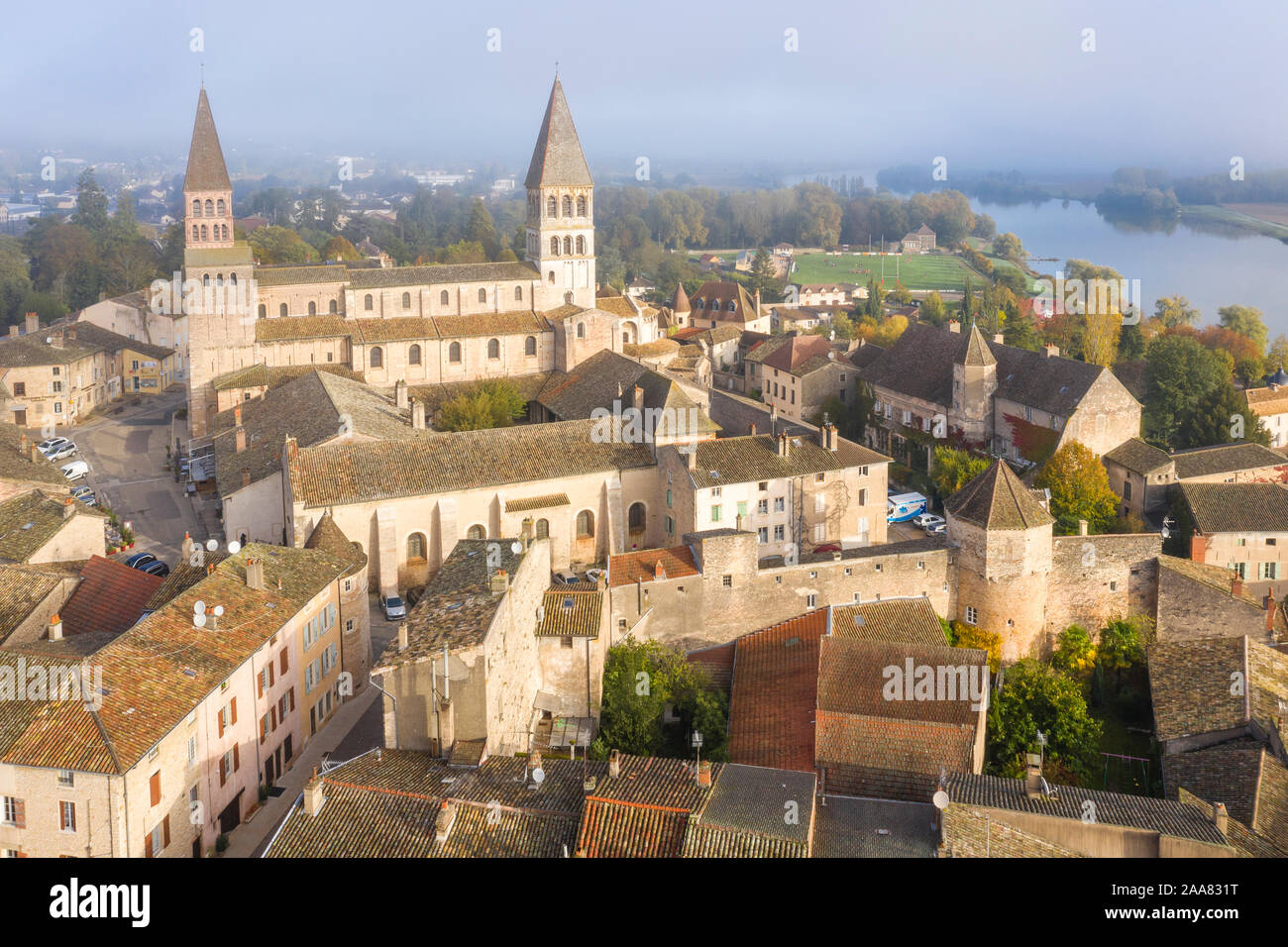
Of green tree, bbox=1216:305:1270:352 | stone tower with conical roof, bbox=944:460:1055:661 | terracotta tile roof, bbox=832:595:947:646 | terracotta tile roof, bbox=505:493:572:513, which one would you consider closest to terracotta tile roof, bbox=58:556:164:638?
terracotta tile roof, bbox=505:493:572:513

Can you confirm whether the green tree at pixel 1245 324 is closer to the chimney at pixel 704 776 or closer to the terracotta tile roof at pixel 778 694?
the terracotta tile roof at pixel 778 694

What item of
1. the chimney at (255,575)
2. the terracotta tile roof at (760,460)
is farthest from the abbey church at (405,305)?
the chimney at (255,575)

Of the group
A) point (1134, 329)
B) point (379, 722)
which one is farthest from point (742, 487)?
point (1134, 329)

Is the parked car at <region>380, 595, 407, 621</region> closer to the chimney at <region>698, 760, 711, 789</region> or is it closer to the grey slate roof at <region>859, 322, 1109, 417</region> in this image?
the chimney at <region>698, 760, 711, 789</region>

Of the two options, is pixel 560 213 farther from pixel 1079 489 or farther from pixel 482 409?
pixel 1079 489

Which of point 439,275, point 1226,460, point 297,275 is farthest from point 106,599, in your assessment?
point 1226,460

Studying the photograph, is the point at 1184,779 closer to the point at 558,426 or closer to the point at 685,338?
the point at 558,426
